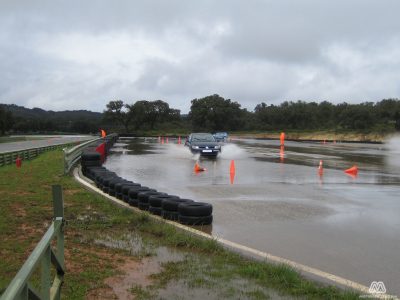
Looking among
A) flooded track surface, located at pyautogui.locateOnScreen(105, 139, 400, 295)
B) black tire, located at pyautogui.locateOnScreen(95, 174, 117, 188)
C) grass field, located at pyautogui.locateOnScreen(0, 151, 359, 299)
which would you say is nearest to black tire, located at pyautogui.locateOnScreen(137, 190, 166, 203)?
grass field, located at pyautogui.locateOnScreen(0, 151, 359, 299)

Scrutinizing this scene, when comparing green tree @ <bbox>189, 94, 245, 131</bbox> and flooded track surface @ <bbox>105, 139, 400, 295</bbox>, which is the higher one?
green tree @ <bbox>189, 94, 245, 131</bbox>

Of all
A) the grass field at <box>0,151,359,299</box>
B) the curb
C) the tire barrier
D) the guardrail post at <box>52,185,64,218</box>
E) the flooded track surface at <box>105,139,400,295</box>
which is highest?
the guardrail post at <box>52,185,64,218</box>

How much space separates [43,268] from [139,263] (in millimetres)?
2975

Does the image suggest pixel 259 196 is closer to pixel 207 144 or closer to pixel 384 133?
pixel 207 144

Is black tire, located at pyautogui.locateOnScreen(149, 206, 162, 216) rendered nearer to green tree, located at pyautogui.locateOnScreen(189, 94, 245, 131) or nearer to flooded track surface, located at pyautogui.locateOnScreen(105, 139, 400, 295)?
flooded track surface, located at pyautogui.locateOnScreen(105, 139, 400, 295)

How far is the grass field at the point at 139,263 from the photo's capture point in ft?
16.9

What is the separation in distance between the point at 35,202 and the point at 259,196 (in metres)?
6.07

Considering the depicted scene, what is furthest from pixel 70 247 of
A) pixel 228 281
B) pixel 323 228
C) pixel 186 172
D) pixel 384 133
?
pixel 384 133

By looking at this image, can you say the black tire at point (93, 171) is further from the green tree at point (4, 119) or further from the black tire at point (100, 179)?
the green tree at point (4, 119)

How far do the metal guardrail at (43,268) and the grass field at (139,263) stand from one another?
3.51ft

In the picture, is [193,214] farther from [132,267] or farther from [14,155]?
[14,155]

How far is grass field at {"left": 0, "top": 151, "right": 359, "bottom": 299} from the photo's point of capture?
516 centimetres

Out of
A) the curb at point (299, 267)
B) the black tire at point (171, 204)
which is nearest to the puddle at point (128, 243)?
the curb at point (299, 267)

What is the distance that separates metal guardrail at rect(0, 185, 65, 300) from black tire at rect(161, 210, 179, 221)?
194 inches
